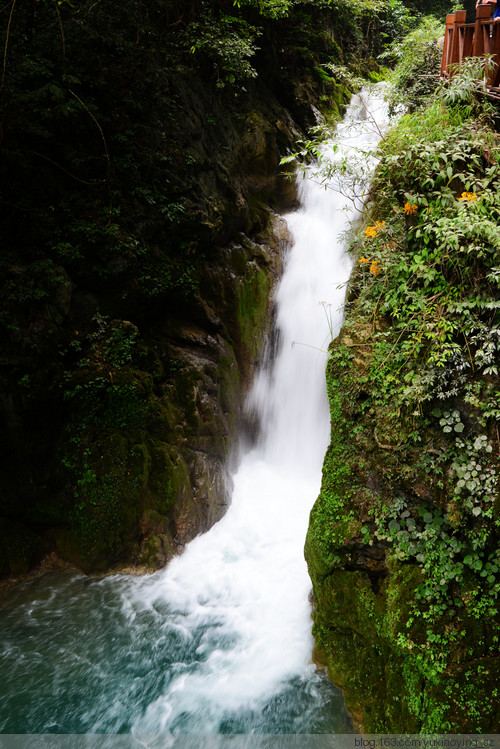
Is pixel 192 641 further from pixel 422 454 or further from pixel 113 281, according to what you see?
pixel 113 281

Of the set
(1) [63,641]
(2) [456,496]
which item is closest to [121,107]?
(2) [456,496]

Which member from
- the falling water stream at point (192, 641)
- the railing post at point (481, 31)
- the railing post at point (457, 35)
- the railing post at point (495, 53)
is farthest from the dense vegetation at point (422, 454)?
the railing post at point (457, 35)

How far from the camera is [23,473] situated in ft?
19.2

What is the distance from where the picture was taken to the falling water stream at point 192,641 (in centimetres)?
420

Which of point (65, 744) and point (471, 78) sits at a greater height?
point (471, 78)

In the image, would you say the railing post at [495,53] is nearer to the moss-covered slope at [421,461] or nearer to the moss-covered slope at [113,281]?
the moss-covered slope at [421,461]

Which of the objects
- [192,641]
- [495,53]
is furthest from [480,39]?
[192,641]

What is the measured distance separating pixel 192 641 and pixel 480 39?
844cm

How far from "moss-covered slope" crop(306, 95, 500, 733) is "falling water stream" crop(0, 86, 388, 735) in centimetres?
71

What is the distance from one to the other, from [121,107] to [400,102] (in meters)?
5.55

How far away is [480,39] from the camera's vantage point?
487 centimetres

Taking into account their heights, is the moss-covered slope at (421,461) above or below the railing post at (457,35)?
below

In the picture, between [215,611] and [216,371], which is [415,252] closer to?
[216,371]

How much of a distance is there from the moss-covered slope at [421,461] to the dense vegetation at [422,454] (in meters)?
0.01
